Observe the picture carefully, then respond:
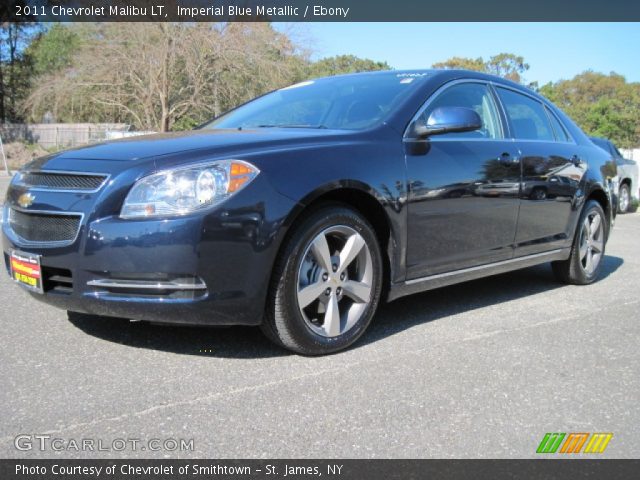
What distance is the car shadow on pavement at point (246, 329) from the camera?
353 centimetres

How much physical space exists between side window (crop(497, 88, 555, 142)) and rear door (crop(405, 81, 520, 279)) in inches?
7.5

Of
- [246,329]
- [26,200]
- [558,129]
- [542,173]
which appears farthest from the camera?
[558,129]

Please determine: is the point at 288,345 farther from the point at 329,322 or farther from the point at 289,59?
the point at 289,59

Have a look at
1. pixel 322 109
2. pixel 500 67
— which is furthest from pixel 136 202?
pixel 500 67

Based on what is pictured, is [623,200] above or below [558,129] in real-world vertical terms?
below

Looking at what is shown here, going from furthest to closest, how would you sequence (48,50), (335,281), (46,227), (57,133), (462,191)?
(48,50)
(57,133)
(462,191)
(335,281)
(46,227)

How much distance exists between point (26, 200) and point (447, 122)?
2.38 metres

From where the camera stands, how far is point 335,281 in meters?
3.50

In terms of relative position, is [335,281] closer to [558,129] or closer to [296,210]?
[296,210]

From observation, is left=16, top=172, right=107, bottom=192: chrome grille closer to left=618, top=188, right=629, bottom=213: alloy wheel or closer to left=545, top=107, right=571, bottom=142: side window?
left=545, top=107, right=571, bottom=142: side window

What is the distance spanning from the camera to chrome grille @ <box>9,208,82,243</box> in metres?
3.10

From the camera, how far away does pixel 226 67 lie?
A: 28.2 m

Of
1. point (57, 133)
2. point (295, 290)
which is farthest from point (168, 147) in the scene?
point (57, 133)

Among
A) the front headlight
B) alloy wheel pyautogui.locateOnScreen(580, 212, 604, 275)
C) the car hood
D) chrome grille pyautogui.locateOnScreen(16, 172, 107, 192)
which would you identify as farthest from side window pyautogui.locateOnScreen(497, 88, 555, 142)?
chrome grille pyautogui.locateOnScreen(16, 172, 107, 192)
